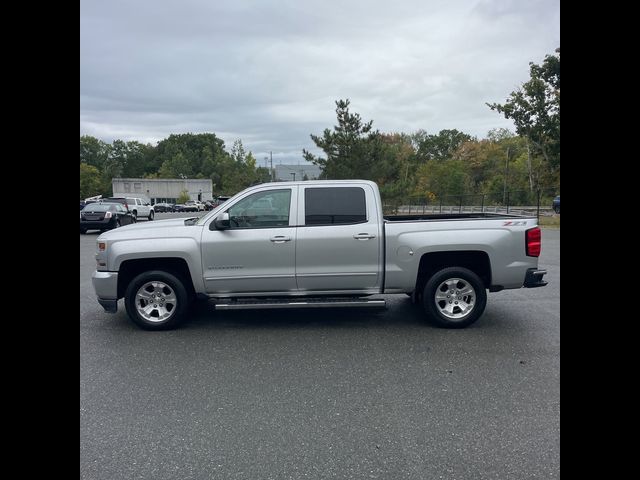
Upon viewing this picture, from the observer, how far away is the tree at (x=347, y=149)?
93.9 ft

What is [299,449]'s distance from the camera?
3.35 meters

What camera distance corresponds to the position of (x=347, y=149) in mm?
29297

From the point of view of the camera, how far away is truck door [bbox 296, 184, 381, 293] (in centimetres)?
634

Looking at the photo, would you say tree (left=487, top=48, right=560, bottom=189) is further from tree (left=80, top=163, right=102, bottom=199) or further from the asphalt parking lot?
tree (left=80, top=163, right=102, bottom=199)

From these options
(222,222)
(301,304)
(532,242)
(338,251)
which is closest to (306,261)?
(338,251)

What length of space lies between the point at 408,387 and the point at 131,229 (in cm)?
427

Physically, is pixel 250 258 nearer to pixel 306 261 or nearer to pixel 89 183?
pixel 306 261

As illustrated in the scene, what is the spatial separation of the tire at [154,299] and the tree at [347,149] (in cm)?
2230

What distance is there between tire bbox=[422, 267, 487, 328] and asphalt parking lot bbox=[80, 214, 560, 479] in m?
0.28

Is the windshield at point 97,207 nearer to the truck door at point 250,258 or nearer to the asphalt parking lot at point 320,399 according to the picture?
the asphalt parking lot at point 320,399

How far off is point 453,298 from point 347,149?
23622mm

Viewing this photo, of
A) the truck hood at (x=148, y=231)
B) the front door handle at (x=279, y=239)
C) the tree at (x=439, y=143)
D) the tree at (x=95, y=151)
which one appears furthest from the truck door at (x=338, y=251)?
the tree at (x=95, y=151)
